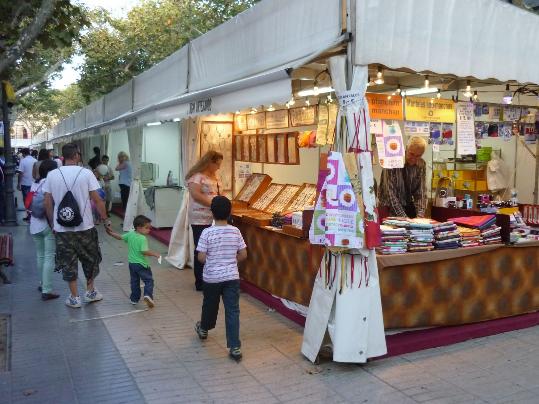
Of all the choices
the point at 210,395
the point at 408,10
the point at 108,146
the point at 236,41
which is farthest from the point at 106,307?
the point at 108,146

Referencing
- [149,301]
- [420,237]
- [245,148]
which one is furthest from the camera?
[245,148]

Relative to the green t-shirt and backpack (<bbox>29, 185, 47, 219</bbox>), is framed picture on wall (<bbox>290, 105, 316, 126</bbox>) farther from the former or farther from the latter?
backpack (<bbox>29, 185, 47, 219</bbox>)

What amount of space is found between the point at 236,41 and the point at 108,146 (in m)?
13.3

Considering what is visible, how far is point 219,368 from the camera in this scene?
4.62 meters

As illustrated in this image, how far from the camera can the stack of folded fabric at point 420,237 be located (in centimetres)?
512

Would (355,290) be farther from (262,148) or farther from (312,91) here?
(262,148)

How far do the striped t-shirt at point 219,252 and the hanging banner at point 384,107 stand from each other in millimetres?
1828

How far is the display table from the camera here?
5.04 metres

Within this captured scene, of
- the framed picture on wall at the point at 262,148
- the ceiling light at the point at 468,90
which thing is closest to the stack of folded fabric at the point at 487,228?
the ceiling light at the point at 468,90

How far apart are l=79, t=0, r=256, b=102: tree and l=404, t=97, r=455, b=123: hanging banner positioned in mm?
17116

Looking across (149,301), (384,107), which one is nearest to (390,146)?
(384,107)

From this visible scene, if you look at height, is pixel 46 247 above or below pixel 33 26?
below

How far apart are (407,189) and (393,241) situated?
1.65 m

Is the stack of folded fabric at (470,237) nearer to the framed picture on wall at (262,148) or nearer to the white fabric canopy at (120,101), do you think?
the framed picture on wall at (262,148)
